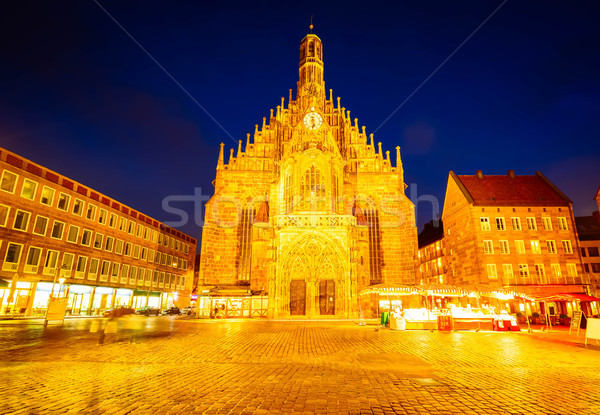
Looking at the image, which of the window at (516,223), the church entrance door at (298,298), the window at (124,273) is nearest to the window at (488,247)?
the window at (516,223)

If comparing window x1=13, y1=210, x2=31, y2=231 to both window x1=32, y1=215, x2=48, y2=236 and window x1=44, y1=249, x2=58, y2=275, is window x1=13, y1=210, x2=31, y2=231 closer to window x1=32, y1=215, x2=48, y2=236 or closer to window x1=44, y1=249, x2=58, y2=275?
window x1=32, y1=215, x2=48, y2=236

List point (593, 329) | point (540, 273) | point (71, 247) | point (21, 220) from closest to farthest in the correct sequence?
point (593, 329), point (21, 220), point (540, 273), point (71, 247)

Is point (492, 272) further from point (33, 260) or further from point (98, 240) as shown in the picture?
point (33, 260)

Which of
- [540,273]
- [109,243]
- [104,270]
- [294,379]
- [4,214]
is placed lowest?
[294,379]

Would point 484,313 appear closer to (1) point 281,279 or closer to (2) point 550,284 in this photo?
(1) point 281,279

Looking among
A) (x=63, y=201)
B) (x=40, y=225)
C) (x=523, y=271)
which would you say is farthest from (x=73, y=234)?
(x=523, y=271)

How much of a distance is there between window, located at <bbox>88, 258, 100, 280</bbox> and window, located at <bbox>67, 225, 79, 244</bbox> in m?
3.87

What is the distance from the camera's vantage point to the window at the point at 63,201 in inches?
1348

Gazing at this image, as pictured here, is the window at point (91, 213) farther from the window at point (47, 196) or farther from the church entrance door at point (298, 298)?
the church entrance door at point (298, 298)

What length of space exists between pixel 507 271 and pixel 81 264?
47120mm

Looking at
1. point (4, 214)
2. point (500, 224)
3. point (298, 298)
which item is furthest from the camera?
point (500, 224)

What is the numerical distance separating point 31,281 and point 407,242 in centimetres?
3726

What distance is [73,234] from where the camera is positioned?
35781mm

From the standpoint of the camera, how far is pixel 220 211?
3356 cm
